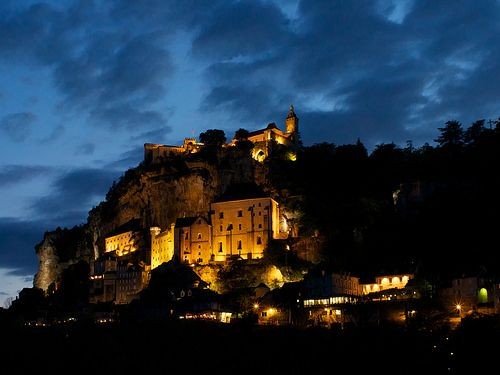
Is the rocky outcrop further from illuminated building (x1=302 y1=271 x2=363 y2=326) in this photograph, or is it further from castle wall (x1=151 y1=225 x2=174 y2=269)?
illuminated building (x1=302 y1=271 x2=363 y2=326)

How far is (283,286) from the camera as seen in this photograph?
229ft

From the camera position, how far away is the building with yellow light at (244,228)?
81375mm

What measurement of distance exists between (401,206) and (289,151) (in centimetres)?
2312

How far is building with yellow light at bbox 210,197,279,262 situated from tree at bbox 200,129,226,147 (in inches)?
634

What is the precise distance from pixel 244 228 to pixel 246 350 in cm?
2566

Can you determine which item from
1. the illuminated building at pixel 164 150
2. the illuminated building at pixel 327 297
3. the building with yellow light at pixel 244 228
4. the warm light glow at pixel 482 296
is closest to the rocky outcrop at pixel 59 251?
the illuminated building at pixel 164 150

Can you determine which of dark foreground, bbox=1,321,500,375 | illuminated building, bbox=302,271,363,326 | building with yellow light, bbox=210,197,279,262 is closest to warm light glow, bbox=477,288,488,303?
dark foreground, bbox=1,321,500,375

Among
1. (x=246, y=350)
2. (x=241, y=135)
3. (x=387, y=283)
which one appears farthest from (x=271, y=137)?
(x=246, y=350)

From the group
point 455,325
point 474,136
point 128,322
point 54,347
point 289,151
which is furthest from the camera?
point 289,151

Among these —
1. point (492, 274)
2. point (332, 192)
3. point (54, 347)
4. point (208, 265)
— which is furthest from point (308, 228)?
point (54, 347)

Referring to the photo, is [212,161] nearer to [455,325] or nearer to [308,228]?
[308,228]

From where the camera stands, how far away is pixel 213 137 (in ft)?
324

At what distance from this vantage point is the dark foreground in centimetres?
4880

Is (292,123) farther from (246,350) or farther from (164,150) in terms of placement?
(246,350)
